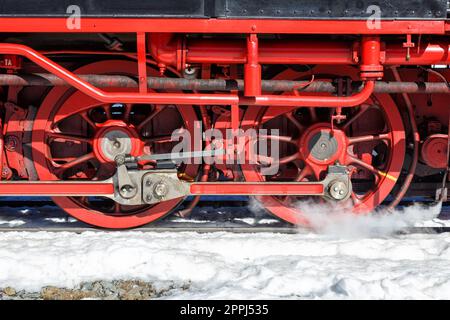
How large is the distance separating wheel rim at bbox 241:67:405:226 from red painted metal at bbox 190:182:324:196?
0.31 m

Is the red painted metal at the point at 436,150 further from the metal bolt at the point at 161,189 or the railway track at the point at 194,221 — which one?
the metal bolt at the point at 161,189

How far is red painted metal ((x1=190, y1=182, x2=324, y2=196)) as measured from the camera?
4.08 metres

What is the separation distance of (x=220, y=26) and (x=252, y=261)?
1668 mm

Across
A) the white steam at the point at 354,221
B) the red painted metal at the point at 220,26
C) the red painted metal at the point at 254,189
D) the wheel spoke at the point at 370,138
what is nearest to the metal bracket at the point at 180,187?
the red painted metal at the point at 254,189

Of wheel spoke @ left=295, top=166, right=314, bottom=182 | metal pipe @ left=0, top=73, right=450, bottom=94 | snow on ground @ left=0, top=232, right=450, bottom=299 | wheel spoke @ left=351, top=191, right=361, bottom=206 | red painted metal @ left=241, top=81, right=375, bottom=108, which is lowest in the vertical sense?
snow on ground @ left=0, top=232, right=450, bottom=299

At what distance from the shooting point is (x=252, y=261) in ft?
12.4

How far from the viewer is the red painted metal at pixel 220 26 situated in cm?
345

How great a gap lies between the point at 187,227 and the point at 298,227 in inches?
38.0

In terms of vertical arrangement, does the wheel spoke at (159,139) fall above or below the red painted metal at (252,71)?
below

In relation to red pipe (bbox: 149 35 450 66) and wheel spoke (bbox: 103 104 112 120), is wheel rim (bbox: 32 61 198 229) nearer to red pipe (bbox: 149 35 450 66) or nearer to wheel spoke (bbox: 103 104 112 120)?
wheel spoke (bbox: 103 104 112 120)

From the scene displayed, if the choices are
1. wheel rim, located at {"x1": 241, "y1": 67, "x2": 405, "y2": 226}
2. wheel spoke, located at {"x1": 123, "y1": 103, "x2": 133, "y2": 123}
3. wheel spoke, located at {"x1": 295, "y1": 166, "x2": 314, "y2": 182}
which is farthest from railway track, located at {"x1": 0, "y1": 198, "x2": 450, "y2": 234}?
wheel spoke, located at {"x1": 123, "y1": 103, "x2": 133, "y2": 123}

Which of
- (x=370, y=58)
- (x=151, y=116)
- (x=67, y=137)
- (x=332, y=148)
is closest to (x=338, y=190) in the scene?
(x=332, y=148)

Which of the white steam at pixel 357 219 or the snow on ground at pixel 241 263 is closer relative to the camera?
the snow on ground at pixel 241 263

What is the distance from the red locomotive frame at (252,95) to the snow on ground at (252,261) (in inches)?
13.4
